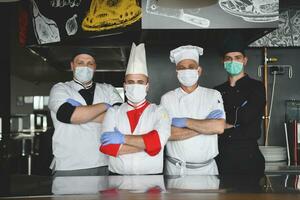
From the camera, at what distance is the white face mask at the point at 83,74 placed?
228 centimetres

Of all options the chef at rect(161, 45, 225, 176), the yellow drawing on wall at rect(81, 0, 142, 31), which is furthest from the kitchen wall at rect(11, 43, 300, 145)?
the chef at rect(161, 45, 225, 176)

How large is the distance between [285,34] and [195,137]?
158 centimetres

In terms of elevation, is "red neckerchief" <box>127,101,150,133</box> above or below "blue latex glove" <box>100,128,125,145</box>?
above

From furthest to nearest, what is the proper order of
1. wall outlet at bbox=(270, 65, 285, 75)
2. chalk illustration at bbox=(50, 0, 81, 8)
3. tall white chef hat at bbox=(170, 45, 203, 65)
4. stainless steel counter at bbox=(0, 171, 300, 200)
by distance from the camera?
wall outlet at bbox=(270, 65, 285, 75)
chalk illustration at bbox=(50, 0, 81, 8)
tall white chef hat at bbox=(170, 45, 203, 65)
stainless steel counter at bbox=(0, 171, 300, 200)

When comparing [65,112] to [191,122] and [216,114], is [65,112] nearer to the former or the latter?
[191,122]

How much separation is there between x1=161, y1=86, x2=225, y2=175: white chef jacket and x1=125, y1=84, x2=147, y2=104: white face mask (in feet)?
0.74

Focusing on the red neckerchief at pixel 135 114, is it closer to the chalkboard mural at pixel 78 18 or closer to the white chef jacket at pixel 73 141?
the white chef jacket at pixel 73 141

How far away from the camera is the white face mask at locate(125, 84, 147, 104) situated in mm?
2037

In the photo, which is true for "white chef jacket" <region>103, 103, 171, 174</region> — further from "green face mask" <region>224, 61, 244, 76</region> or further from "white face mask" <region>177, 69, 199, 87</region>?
"green face mask" <region>224, 61, 244, 76</region>

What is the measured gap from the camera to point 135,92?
2037 mm

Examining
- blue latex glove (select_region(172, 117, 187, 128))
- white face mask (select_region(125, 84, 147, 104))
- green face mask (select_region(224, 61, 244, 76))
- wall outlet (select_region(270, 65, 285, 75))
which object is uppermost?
wall outlet (select_region(270, 65, 285, 75))

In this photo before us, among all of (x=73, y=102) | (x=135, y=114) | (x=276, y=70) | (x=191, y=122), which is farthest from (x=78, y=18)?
(x=276, y=70)

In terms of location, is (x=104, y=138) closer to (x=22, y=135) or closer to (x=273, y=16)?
(x=273, y=16)

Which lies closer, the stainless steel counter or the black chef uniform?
the stainless steel counter
